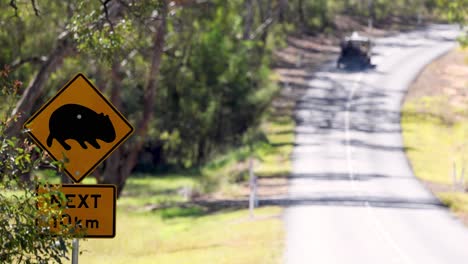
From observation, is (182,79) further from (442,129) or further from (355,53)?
(355,53)

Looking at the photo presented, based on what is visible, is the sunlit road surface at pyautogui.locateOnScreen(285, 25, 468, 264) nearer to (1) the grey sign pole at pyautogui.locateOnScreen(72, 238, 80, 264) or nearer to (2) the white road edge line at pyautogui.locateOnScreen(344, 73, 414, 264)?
(2) the white road edge line at pyautogui.locateOnScreen(344, 73, 414, 264)

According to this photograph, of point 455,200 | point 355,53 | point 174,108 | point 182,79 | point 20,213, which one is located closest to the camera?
point 20,213

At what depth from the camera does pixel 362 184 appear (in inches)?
1372

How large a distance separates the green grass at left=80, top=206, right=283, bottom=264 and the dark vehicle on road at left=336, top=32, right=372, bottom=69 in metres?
34.9

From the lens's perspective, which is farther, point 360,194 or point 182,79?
point 182,79

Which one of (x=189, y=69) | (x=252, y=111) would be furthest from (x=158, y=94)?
(x=252, y=111)

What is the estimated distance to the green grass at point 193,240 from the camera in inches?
746

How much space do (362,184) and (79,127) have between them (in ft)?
86.7

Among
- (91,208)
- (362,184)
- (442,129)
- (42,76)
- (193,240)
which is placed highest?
(42,76)

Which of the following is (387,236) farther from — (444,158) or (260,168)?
(444,158)

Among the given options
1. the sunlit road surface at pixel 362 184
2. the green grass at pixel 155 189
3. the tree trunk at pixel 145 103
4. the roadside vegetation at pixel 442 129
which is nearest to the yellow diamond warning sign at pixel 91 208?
the sunlit road surface at pixel 362 184

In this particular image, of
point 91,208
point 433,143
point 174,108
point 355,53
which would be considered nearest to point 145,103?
point 174,108

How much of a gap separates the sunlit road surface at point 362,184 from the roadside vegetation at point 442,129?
65 cm

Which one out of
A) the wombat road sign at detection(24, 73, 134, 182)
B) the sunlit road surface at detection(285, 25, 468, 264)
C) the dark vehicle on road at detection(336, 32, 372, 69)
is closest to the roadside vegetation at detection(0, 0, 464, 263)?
the wombat road sign at detection(24, 73, 134, 182)
